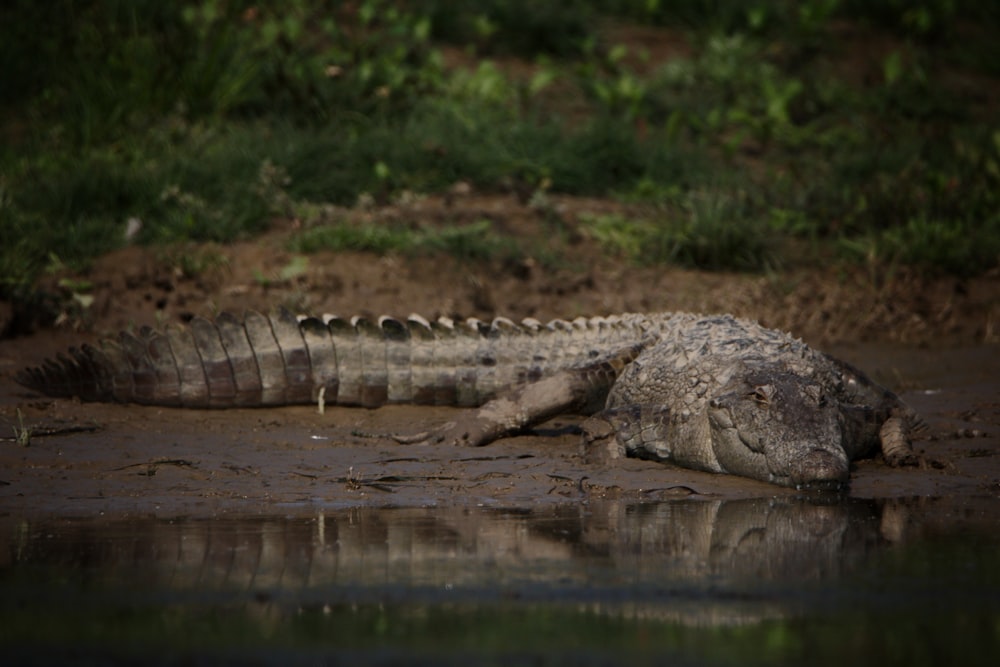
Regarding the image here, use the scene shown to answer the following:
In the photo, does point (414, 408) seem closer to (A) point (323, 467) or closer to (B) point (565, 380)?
(B) point (565, 380)

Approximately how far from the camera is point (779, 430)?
574 centimetres

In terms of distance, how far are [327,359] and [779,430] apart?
2.70 meters

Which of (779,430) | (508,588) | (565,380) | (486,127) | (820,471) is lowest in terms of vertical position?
(508,588)

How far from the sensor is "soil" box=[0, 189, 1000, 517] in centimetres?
561

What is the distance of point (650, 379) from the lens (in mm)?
6602

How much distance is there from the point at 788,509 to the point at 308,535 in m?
1.93

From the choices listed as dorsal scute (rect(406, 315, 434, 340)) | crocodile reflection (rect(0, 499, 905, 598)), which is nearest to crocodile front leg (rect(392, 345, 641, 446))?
dorsal scute (rect(406, 315, 434, 340))

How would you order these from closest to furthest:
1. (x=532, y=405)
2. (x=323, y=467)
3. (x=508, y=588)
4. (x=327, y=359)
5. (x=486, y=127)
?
1. (x=508, y=588)
2. (x=323, y=467)
3. (x=532, y=405)
4. (x=327, y=359)
5. (x=486, y=127)

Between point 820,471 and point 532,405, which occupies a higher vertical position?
point 532,405

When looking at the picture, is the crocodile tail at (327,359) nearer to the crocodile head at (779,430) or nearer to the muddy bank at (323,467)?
the muddy bank at (323,467)

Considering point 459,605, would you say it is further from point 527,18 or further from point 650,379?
point 527,18

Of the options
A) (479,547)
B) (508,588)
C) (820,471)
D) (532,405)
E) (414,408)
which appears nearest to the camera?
(508,588)

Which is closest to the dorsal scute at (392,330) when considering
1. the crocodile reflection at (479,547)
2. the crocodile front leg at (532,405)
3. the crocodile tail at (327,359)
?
the crocodile tail at (327,359)

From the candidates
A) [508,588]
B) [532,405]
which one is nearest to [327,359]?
[532,405]
